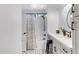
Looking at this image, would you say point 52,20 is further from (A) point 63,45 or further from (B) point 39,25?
(A) point 63,45

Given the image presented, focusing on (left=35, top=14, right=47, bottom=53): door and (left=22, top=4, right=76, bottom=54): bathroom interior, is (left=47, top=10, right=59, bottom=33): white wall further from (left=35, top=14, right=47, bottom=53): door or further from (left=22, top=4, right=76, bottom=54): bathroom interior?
(left=35, top=14, right=47, bottom=53): door

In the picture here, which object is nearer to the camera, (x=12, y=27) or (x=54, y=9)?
(x=12, y=27)

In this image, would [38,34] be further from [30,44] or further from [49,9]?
[49,9]

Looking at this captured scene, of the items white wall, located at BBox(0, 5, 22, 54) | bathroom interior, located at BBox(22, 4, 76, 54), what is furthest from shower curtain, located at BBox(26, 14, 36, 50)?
white wall, located at BBox(0, 5, 22, 54)

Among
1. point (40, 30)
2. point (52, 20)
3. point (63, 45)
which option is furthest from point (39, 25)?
point (63, 45)

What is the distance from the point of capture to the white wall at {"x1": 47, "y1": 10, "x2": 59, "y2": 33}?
5070 mm

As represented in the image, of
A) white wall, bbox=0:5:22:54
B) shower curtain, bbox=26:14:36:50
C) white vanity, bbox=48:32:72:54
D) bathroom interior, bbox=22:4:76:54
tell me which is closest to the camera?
white wall, bbox=0:5:22:54

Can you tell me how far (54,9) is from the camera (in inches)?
200

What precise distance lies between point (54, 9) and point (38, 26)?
1077mm

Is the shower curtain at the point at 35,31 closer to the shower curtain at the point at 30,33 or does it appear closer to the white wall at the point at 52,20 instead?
the shower curtain at the point at 30,33

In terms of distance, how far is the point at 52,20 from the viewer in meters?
5.12
